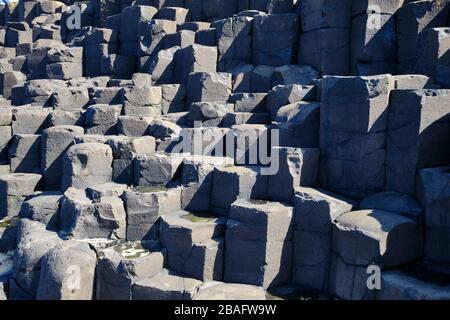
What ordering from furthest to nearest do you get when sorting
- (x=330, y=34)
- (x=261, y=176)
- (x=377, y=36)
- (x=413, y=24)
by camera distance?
(x=330, y=34), (x=377, y=36), (x=413, y=24), (x=261, y=176)

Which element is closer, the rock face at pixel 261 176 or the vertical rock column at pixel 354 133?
the rock face at pixel 261 176

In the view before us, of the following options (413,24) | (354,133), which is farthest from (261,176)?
(413,24)

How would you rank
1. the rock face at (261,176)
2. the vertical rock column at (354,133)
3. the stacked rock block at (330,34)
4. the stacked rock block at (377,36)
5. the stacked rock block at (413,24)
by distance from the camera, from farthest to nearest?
the stacked rock block at (330,34), the stacked rock block at (377,36), the stacked rock block at (413,24), the vertical rock column at (354,133), the rock face at (261,176)

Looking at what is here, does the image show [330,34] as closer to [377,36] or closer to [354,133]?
[377,36]

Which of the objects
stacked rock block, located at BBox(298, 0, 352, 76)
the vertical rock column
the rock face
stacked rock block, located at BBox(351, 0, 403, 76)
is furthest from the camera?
stacked rock block, located at BBox(298, 0, 352, 76)

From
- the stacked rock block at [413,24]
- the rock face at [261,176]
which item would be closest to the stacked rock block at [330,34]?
the rock face at [261,176]

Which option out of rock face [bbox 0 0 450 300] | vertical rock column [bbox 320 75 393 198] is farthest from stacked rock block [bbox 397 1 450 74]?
vertical rock column [bbox 320 75 393 198]

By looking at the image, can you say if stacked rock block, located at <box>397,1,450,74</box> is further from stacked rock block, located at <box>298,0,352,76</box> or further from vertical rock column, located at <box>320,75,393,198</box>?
vertical rock column, located at <box>320,75,393,198</box>

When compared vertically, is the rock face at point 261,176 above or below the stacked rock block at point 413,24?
below

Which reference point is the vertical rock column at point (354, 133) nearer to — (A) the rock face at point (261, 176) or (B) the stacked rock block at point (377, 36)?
(A) the rock face at point (261, 176)

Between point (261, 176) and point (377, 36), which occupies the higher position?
point (377, 36)

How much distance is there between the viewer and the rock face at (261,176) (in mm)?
5395

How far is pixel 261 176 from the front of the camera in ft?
21.1

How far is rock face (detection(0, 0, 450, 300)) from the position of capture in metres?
5.39
